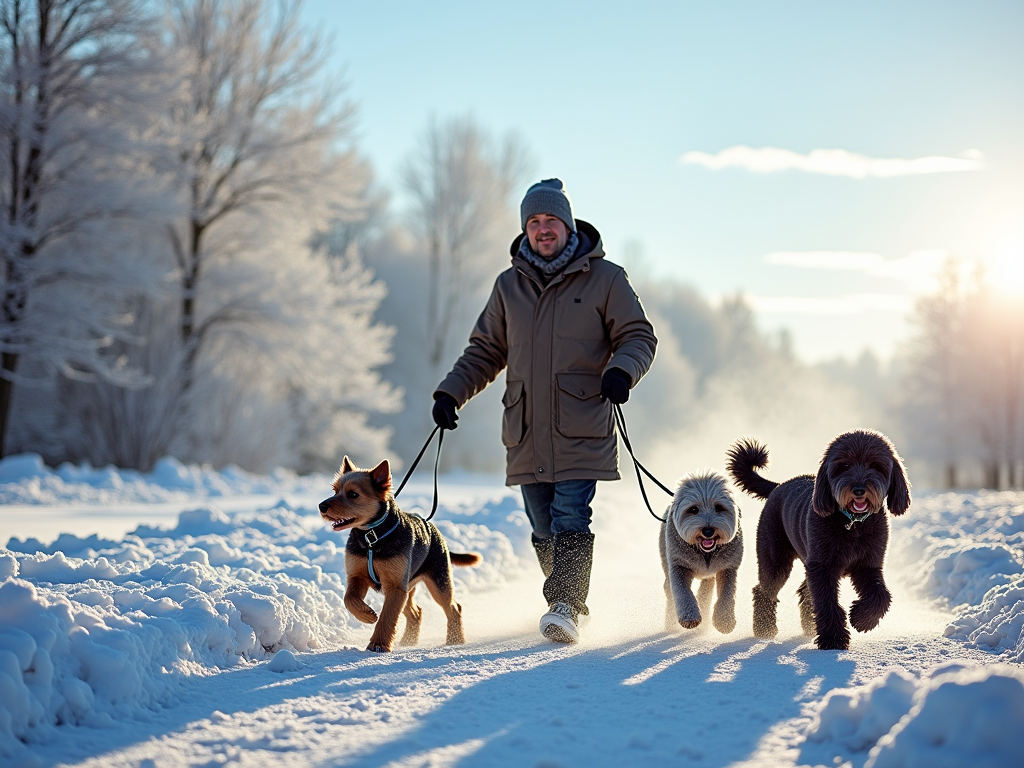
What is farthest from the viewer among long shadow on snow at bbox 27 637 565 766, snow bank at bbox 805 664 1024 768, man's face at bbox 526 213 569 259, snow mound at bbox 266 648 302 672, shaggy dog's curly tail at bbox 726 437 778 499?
shaggy dog's curly tail at bbox 726 437 778 499

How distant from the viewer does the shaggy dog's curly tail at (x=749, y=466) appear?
19.3 ft

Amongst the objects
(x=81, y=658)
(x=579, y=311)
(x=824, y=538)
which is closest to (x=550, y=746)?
(x=81, y=658)

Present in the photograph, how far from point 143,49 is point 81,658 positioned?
16713 mm

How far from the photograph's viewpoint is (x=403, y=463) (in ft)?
111

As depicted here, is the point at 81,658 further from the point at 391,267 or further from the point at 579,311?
the point at 391,267

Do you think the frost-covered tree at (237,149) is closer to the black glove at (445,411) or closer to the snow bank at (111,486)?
the snow bank at (111,486)

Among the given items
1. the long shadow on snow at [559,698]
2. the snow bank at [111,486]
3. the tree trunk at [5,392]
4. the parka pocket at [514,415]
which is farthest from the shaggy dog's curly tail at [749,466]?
the tree trunk at [5,392]

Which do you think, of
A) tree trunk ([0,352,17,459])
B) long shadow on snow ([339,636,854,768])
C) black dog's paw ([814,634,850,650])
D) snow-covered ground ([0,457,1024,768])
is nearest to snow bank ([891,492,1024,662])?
snow-covered ground ([0,457,1024,768])

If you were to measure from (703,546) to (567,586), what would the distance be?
84cm

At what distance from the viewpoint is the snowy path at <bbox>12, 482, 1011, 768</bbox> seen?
2.94 meters

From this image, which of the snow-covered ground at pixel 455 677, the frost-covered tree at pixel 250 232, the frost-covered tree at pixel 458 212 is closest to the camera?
the snow-covered ground at pixel 455 677

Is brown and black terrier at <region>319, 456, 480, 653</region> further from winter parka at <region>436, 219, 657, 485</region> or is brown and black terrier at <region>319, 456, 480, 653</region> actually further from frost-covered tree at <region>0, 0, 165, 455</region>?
frost-covered tree at <region>0, 0, 165, 455</region>

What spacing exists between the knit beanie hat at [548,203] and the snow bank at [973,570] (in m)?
3.41

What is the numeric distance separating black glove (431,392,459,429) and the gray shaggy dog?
151cm
